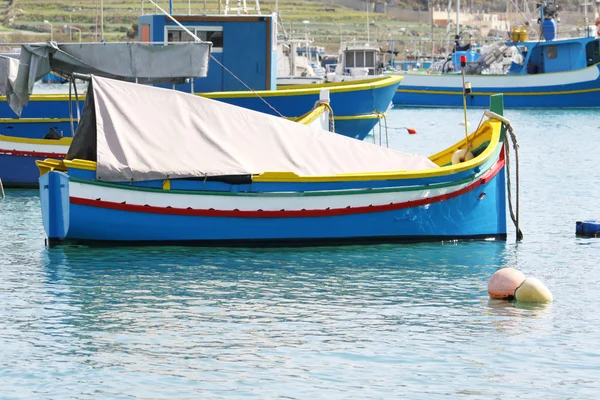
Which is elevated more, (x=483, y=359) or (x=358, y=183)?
(x=358, y=183)

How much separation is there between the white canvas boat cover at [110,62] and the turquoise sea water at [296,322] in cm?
283

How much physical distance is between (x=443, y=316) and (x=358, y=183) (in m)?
4.26

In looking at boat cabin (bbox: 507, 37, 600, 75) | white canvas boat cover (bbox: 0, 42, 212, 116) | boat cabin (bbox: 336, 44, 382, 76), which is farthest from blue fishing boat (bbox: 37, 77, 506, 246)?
boat cabin (bbox: 336, 44, 382, 76)

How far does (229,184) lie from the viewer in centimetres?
1858

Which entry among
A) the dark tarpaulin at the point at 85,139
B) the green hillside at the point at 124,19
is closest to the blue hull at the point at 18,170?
the dark tarpaulin at the point at 85,139

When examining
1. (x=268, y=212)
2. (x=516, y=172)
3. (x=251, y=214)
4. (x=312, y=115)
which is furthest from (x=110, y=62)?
(x=516, y=172)

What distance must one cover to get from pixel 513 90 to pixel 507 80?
2.19 ft

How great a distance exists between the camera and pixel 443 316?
1483cm

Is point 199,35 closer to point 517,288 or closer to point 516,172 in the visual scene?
point 516,172

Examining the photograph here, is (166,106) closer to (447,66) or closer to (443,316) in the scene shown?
(443,316)

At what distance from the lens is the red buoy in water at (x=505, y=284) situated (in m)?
15.7

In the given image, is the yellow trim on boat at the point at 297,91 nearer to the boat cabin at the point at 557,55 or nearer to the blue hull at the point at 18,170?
the blue hull at the point at 18,170

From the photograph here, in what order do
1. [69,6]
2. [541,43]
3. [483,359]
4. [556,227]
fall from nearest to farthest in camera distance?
[483,359]
[556,227]
[541,43]
[69,6]

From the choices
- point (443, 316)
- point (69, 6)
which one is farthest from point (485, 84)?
point (69, 6)
